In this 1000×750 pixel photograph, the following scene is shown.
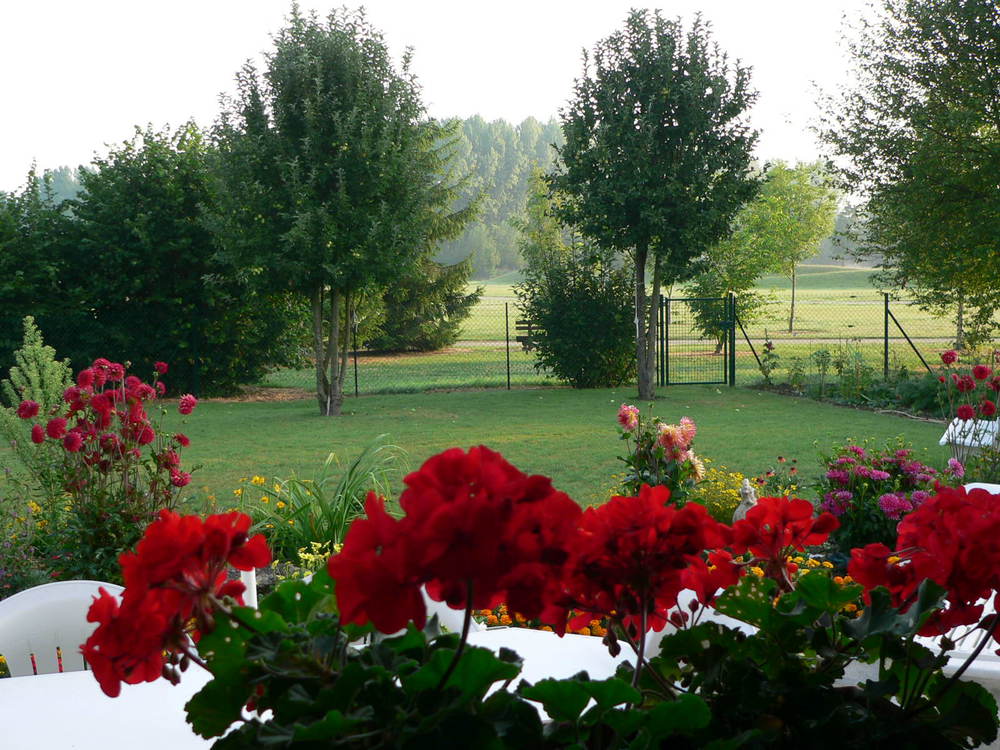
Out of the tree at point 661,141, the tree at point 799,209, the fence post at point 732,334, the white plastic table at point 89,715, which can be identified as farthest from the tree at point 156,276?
the tree at point 799,209

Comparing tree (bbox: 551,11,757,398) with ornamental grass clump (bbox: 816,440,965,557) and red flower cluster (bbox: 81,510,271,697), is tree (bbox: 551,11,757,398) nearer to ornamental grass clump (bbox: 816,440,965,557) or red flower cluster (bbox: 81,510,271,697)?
ornamental grass clump (bbox: 816,440,965,557)

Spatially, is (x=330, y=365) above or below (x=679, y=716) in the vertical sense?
below

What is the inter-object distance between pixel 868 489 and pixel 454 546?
5144 mm

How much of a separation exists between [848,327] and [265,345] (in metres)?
25.5

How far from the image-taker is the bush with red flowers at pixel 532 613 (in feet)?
1.94

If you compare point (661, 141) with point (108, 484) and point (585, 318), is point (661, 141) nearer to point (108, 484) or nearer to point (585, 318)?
point (585, 318)

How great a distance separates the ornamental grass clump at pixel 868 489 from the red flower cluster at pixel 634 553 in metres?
4.36

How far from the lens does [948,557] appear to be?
2.48 feet

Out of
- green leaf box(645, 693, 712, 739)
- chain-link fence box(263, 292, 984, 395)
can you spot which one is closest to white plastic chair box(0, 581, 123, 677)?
green leaf box(645, 693, 712, 739)

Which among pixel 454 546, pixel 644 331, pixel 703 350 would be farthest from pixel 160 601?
pixel 703 350

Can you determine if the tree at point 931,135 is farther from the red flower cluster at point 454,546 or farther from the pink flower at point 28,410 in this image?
the red flower cluster at point 454,546

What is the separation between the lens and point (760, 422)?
35.6ft

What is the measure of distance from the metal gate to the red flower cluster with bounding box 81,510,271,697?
14.1 m

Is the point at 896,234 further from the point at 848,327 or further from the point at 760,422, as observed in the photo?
the point at 848,327
